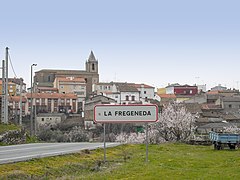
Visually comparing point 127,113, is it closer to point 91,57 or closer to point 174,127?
point 174,127

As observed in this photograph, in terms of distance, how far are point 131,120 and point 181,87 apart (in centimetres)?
15217

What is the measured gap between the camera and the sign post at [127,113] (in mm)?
16453

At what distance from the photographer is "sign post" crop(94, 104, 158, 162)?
16.5 meters

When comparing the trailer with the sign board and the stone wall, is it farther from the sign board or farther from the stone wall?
the sign board

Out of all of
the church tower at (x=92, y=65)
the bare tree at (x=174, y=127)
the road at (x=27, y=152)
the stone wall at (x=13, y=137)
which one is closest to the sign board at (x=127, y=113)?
the road at (x=27, y=152)

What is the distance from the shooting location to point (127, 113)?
653 inches

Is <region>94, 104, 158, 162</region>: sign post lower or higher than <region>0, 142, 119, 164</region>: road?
higher

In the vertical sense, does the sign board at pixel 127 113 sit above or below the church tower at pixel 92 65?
below

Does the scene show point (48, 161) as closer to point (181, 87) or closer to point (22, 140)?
point (22, 140)

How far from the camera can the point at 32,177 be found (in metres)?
12.2

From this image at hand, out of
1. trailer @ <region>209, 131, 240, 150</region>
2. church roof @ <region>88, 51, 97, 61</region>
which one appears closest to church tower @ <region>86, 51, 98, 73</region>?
church roof @ <region>88, 51, 97, 61</region>

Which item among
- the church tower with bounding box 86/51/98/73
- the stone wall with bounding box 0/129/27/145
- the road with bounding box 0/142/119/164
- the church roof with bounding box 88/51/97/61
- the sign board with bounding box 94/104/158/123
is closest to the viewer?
the road with bounding box 0/142/119/164

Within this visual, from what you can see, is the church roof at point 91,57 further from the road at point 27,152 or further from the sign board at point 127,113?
the sign board at point 127,113

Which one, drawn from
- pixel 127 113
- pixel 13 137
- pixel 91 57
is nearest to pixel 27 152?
pixel 127 113
